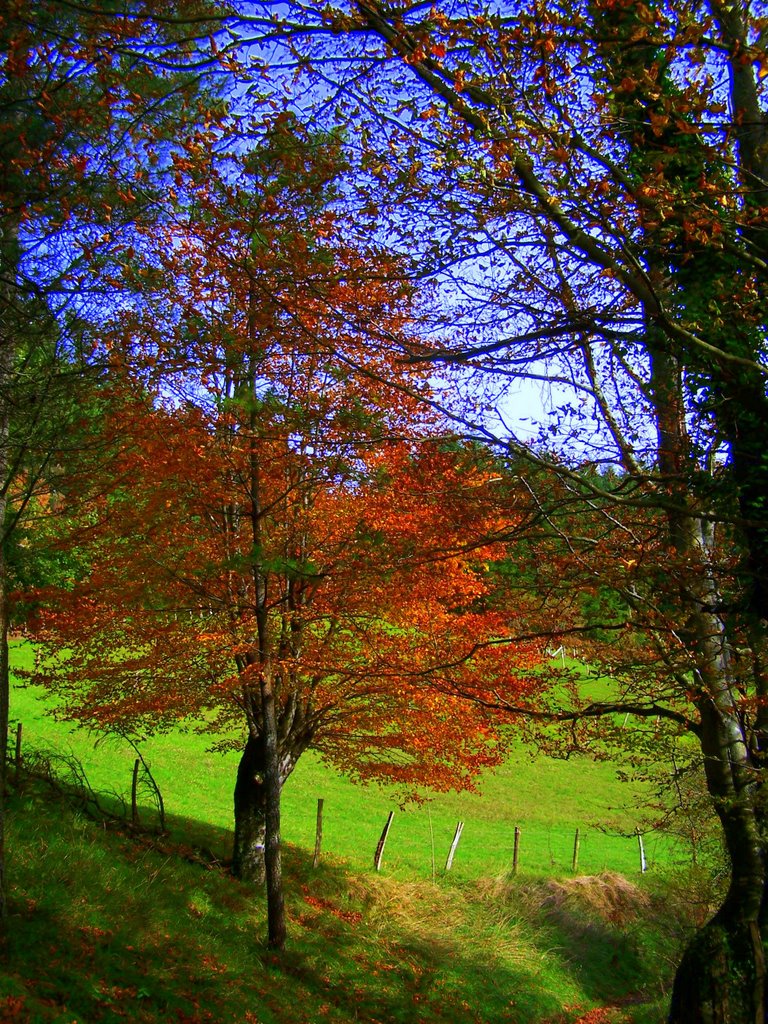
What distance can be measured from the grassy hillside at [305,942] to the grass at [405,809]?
1.82 metres

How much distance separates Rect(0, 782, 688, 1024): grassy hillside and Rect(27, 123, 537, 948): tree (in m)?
1.28

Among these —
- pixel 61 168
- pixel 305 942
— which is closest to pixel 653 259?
pixel 61 168

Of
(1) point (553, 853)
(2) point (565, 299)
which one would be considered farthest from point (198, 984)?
(1) point (553, 853)

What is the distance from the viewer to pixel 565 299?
229 inches

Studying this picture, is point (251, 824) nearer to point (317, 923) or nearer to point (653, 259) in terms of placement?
point (317, 923)

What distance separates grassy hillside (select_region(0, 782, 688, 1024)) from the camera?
22.6 ft

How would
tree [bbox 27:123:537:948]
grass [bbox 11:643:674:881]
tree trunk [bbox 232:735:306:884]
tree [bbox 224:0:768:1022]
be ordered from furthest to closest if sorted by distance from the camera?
grass [bbox 11:643:674:881] < tree trunk [bbox 232:735:306:884] < tree [bbox 27:123:537:948] < tree [bbox 224:0:768:1022]

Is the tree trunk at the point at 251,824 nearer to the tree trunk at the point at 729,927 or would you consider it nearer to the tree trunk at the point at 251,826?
the tree trunk at the point at 251,826

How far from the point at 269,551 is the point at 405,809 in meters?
18.2

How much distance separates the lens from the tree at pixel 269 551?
812 cm

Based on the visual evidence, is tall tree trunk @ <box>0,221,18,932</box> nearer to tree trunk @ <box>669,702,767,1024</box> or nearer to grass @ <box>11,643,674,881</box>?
tree trunk @ <box>669,702,767,1024</box>

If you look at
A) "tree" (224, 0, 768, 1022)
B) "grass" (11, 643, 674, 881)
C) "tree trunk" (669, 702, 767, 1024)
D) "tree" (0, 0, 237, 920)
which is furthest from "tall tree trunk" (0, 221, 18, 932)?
"grass" (11, 643, 674, 881)

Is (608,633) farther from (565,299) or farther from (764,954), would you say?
(565,299)

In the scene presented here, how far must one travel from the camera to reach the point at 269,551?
30.8 feet
